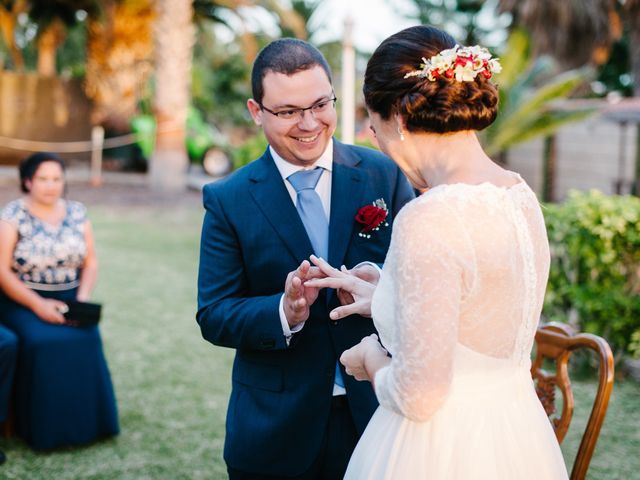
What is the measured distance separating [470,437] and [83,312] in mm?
3599

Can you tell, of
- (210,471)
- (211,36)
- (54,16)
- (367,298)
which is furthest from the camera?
(211,36)

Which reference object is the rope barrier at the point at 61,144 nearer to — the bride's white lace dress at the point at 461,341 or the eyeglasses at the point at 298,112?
the eyeglasses at the point at 298,112

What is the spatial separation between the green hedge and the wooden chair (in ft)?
10.3

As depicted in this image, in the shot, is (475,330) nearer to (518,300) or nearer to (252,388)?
(518,300)

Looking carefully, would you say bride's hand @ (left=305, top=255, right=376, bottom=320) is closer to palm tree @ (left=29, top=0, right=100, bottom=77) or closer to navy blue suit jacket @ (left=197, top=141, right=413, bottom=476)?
navy blue suit jacket @ (left=197, top=141, right=413, bottom=476)

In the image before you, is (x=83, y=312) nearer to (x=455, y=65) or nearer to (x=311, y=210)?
(x=311, y=210)

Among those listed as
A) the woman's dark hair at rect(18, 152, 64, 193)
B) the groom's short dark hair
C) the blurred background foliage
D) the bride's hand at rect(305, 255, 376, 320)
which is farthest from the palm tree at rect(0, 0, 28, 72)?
the bride's hand at rect(305, 255, 376, 320)

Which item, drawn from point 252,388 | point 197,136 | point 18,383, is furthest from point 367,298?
point 197,136

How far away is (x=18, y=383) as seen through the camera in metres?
5.04

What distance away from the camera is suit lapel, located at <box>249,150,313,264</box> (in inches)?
98.5

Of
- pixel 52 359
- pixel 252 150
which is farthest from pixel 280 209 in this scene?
pixel 252 150

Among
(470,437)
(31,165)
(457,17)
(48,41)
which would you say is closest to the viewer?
(470,437)

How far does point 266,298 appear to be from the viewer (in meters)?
2.44

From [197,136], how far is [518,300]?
19.5 metres
